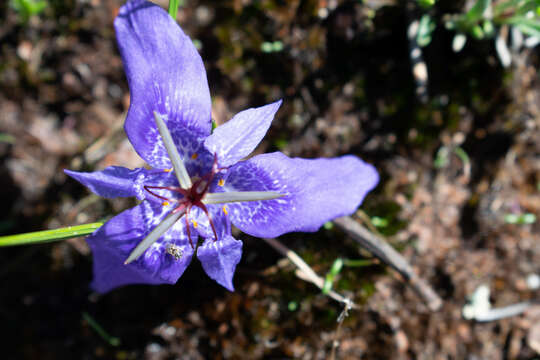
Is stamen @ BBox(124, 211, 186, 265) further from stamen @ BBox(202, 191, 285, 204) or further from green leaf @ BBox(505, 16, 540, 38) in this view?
green leaf @ BBox(505, 16, 540, 38)

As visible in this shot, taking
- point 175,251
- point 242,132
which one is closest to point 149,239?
point 175,251

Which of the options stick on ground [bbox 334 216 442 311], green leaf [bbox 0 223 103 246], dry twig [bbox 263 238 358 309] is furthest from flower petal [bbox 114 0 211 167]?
stick on ground [bbox 334 216 442 311]

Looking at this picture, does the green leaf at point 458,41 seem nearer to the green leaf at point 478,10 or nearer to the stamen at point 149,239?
the green leaf at point 478,10

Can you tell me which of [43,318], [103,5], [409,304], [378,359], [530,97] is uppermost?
[103,5]

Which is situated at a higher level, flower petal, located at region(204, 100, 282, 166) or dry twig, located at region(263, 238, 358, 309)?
flower petal, located at region(204, 100, 282, 166)

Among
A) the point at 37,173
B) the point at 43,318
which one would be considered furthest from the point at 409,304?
the point at 37,173

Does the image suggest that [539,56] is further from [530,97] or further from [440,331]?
[440,331]

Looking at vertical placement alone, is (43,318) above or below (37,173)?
below

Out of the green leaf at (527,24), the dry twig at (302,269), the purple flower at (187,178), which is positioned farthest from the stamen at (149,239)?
the green leaf at (527,24)
